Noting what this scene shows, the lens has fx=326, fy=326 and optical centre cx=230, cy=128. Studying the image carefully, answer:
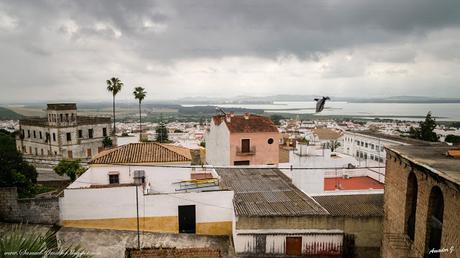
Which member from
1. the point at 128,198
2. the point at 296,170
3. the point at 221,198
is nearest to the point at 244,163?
the point at 296,170

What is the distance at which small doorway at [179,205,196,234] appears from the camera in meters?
16.5

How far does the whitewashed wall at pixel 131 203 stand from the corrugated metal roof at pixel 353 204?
4952 millimetres

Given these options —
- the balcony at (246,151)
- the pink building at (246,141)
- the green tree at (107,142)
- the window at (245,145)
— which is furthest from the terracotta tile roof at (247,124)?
the green tree at (107,142)

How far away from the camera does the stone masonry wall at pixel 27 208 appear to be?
15195 millimetres

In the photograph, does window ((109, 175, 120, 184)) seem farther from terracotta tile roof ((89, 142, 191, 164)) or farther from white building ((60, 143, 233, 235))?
white building ((60, 143, 233, 235))

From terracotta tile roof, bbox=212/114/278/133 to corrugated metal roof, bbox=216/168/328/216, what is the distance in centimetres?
653

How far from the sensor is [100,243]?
14539 mm

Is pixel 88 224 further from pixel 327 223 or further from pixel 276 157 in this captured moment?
pixel 276 157

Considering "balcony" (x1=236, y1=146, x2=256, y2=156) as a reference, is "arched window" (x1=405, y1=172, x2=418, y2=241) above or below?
above

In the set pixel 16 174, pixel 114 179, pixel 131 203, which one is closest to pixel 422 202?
pixel 131 203

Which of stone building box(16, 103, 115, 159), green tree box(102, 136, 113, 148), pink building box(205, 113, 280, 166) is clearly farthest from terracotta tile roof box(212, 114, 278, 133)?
green tree box(102, 136, 113, 148)

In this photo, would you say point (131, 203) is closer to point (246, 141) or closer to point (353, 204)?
point (353, 204)

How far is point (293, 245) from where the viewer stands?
14406mm

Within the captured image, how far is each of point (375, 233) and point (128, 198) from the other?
38.1ft
